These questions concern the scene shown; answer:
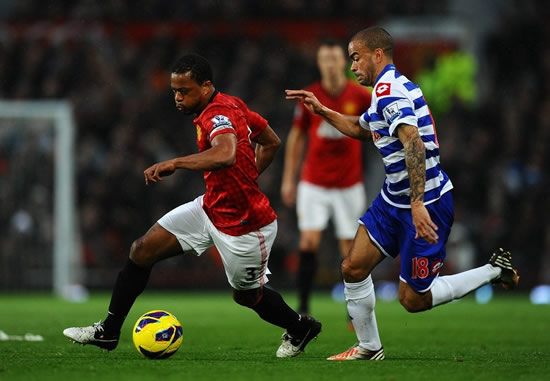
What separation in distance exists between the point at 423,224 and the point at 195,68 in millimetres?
1755

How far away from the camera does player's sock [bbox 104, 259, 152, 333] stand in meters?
6.58

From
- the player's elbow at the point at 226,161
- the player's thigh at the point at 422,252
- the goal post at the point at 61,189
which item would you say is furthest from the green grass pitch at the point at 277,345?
the goal post at the point at 61,189

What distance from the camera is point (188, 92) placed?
630 cm

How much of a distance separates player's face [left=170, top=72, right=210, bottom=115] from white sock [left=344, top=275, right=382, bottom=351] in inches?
59.7

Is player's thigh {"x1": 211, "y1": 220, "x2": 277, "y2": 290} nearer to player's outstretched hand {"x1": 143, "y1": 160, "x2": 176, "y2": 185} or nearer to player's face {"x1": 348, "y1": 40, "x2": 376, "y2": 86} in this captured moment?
player's outstretched hand {"x1": 143, "y1": 160, "x2": 176, "y2": 185}

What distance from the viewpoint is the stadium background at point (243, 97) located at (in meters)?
16.9

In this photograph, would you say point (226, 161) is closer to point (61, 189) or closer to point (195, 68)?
point (195, 68)

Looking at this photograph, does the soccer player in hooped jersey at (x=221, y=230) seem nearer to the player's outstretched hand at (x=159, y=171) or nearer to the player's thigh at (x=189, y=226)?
the player's thigh at (x=189, y=226)

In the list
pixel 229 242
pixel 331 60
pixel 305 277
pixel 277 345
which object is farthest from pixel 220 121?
A: pixel 305 277

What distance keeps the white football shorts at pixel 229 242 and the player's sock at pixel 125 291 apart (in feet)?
1.18

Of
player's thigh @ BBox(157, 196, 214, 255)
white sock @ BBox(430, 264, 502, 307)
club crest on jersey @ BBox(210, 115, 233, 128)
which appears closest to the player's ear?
club crest on jersey @ BBox(210, 115, 233, 128)

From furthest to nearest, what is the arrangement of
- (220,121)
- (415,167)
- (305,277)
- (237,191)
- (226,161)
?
(305,277)
(237,191)
(220,121)
(415,167)
(226,161)

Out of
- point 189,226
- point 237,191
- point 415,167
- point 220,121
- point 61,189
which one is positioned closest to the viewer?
point 415,167

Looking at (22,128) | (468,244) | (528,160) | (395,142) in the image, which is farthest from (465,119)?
(395,142)
